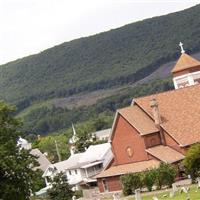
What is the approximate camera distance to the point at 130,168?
78.9 meters

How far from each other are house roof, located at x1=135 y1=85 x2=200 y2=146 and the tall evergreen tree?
1195 inches

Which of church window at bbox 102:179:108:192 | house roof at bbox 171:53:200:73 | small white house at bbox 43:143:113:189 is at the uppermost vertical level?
house roof at bbox 171:53:200:73

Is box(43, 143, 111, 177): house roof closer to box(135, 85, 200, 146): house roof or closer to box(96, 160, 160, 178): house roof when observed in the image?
box(96, 160, 160, 178): house roof

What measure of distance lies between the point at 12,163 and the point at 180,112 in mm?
36752

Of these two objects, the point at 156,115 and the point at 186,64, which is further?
the point at 186,64

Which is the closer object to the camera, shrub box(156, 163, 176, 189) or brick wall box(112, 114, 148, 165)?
shrub box(156, 163, 176, 189)

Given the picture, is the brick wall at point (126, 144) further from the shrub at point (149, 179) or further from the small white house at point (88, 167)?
the small white house at point (88, 167)

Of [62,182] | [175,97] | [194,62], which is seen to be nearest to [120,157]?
[175,97]

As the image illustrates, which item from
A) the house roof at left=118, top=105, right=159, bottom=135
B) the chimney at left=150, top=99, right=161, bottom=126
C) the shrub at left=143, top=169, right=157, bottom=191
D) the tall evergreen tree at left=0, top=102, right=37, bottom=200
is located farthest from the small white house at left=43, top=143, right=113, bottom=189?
the tall evergreen tree at left=0, top=102, right=37, bottom=200

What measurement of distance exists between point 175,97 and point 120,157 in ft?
33.3

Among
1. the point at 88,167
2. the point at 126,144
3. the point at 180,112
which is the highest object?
the point at 180,112

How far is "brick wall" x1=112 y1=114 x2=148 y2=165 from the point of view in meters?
79.9

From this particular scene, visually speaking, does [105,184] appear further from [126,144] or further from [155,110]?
[155,110]

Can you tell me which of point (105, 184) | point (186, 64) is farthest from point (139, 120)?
point (186, 64)
